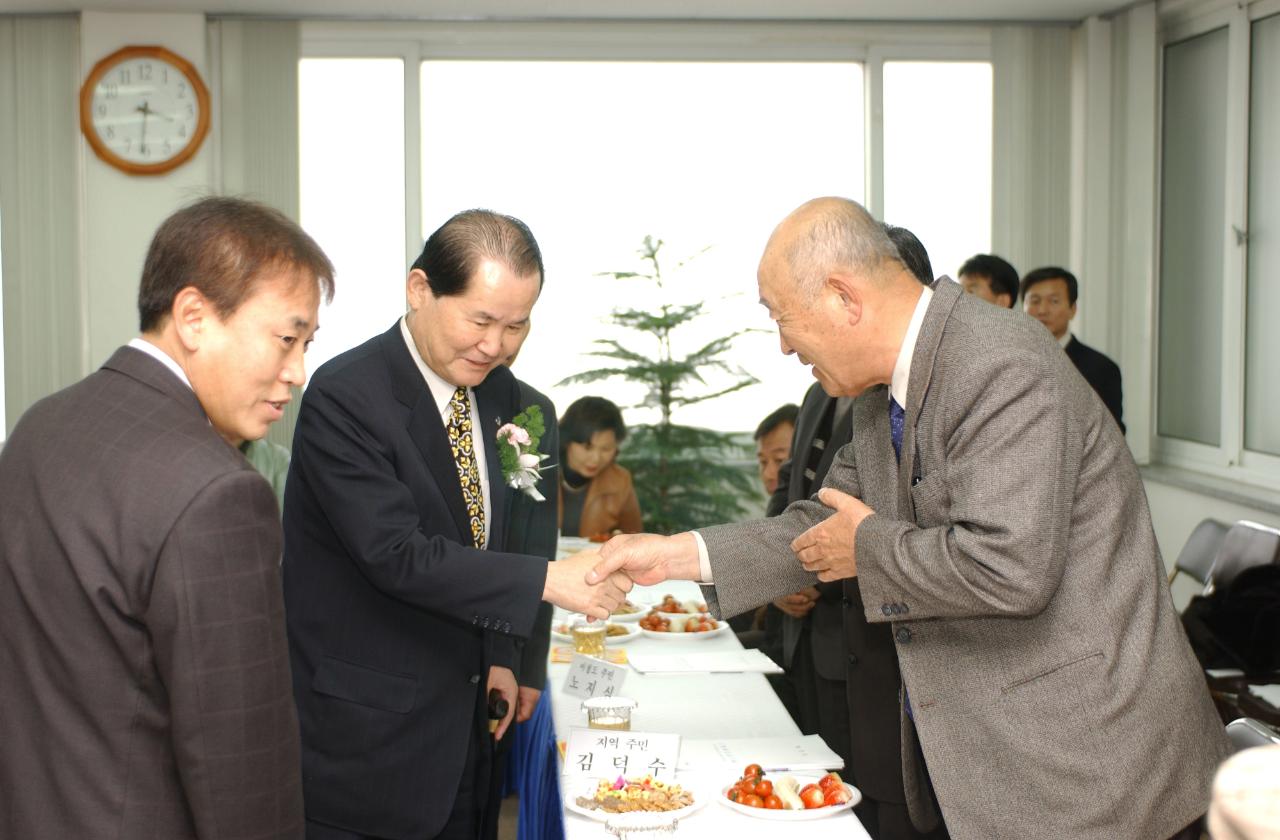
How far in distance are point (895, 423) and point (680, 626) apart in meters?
1.71

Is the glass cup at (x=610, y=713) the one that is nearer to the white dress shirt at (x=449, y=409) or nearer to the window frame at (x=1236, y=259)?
the white dress shirt at (x=449, y=409)

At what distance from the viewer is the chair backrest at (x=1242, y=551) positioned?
435 centimetres

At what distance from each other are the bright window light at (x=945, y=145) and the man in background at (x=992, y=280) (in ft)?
5.48

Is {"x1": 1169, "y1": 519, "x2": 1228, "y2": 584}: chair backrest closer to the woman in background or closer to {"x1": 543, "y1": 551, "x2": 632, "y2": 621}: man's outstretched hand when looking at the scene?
the woman in background

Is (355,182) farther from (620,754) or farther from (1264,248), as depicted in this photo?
→ (620,754)

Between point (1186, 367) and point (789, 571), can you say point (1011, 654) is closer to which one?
point (789, 571)

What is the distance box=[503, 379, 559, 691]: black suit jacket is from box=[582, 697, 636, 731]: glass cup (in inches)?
10.6

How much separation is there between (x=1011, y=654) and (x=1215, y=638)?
2.84 m

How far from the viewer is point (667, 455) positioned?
6410 mm

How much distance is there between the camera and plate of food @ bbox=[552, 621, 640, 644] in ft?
11.7

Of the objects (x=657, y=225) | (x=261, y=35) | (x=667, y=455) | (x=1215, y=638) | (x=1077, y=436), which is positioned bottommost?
(x=1215, y=638)

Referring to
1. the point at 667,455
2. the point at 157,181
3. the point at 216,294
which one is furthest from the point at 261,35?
the point at 216,294

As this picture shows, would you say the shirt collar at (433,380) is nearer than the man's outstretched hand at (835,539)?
No

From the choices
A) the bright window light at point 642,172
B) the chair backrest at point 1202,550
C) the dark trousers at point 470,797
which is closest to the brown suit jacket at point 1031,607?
the dark trousers at point 470,797
